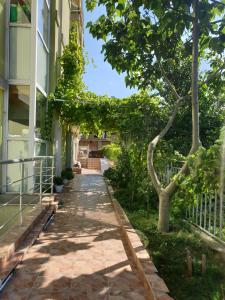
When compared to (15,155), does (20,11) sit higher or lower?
higher

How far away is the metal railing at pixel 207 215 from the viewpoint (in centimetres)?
511

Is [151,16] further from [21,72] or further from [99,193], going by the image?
[99,193]

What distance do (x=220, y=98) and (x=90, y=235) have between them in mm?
5919

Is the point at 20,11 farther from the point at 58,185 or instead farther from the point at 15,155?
the point at 58,185

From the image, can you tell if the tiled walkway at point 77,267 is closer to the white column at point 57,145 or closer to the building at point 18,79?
the building at point 18,79

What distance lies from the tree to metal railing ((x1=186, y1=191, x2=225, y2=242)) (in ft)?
1.86

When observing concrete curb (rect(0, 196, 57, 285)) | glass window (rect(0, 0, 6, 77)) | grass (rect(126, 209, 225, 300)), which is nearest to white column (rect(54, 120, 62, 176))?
glass window (rect(0, 0, 6, 77))

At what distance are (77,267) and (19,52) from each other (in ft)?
19.6

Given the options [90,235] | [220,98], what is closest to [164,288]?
[90,235]

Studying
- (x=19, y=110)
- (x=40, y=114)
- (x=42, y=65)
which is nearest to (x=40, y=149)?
(x=40, y=114)

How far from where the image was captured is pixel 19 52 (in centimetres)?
820

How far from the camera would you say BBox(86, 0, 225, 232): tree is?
418 centimetres

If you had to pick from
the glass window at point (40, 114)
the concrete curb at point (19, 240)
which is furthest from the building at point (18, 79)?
the concrete curb at point (19, 240)

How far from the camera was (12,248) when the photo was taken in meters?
4.18
